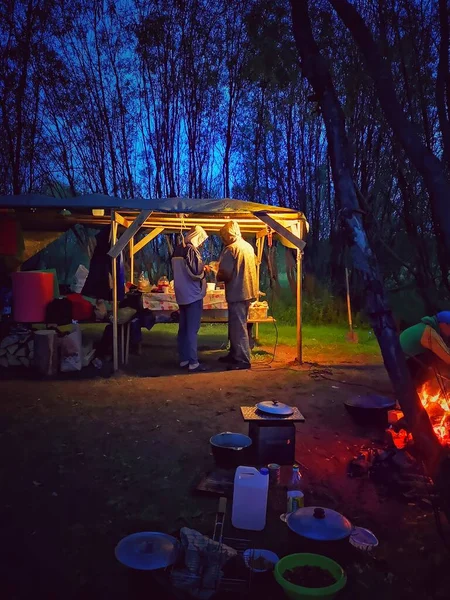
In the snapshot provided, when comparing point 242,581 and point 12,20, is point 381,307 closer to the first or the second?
point 242,581

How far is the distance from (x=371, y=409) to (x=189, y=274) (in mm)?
3611

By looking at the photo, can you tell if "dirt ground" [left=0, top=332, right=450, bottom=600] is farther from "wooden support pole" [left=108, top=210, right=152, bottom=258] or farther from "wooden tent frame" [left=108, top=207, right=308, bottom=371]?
"wooden support pole" [left=108, top=210, right=152, bottom=258]

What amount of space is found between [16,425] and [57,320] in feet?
8.99

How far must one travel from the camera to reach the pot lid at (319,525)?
297cm

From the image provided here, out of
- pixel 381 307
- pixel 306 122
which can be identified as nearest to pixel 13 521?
pixel 381 307

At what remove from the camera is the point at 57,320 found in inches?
308

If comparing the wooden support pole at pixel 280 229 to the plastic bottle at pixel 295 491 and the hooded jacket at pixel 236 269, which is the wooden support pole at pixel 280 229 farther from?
the plastic bottle at pixel 295 491

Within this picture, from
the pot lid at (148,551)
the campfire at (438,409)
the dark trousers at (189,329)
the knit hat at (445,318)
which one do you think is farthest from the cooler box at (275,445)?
the dark trousers at (189,329)

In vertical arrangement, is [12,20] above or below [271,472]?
above

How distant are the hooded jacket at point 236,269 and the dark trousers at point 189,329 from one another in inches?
21.6

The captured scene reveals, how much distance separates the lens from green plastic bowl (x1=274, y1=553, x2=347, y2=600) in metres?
2.44

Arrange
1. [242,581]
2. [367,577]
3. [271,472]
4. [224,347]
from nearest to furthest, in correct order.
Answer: [242,581] → [367,577] → [271,472] → [224,347]

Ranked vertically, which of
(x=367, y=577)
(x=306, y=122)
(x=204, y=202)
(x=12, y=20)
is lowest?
(x=367, y=577)

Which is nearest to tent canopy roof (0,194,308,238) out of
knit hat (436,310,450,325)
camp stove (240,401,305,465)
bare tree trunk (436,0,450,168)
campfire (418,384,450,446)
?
knit hat (436,310,450,325)
